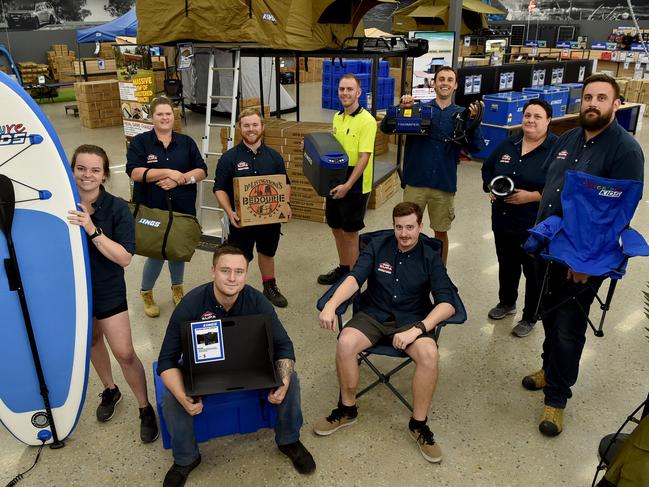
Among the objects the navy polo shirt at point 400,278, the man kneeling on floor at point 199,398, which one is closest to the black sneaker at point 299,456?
the man kneeling on floor at point 199,398

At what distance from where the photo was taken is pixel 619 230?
2395mm

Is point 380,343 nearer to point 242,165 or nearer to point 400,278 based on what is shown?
point 400,278

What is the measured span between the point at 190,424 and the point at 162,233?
1.52m

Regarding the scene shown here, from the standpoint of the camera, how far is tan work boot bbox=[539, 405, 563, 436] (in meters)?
2.72

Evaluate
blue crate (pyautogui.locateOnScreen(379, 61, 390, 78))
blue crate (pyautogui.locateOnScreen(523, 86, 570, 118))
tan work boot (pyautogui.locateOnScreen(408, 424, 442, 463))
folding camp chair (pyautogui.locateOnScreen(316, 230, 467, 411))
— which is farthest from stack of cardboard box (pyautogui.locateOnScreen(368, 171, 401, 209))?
blue crate (pyautogui.locateOnScreen(379, 61, 390, 78))

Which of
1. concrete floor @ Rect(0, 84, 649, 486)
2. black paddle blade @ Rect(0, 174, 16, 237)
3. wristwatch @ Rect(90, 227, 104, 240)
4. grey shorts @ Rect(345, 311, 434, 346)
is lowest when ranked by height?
concrete floor @ Rect(0, 84, 649, 486)

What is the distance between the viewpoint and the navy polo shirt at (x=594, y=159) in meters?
2.39

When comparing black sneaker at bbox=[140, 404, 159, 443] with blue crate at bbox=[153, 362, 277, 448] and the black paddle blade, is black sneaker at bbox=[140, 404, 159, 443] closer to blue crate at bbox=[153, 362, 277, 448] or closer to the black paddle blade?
blue crate at bbox=[153, 362, 277, 448]

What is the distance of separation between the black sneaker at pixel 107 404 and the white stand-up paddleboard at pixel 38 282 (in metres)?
0.21

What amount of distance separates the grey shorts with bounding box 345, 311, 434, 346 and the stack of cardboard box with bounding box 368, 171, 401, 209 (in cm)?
348

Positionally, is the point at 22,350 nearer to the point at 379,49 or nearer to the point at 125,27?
the point at 379,49

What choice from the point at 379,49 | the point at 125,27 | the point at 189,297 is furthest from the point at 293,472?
the point at 125,27

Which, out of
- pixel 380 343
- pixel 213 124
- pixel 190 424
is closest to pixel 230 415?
pixel 190 424

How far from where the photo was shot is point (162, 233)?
11.4 ft
